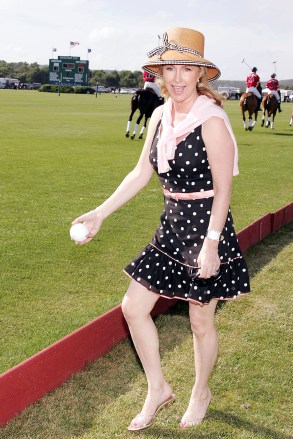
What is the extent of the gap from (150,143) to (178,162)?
1.00ft

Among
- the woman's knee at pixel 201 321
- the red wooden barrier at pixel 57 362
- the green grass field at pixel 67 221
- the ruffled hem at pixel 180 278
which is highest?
the ruffled hem at pixel 180 278

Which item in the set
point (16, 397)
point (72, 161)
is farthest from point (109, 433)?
point (72, 161)

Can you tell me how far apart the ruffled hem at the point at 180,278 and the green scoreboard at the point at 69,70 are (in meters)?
104

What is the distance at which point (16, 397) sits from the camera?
3918 mm

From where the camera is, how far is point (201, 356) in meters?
4.00

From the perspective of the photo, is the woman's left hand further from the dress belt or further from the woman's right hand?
the woman's right hand

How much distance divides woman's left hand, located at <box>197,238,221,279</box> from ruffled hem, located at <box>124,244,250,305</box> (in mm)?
153

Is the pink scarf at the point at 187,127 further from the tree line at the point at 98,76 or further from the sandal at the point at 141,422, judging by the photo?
the tree line at the point at 98,76

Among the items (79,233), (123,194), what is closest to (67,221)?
(123,194)

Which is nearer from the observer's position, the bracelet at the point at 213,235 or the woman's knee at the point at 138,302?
the bracelet at the point at 213,235

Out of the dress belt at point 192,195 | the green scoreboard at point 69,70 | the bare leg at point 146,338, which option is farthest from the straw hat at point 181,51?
the green scoreboard at point 69,70

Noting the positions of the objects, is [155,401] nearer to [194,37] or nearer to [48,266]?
[194,37]

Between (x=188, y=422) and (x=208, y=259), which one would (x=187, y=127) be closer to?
(x=208, y=259)

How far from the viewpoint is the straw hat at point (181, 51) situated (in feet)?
12.1
